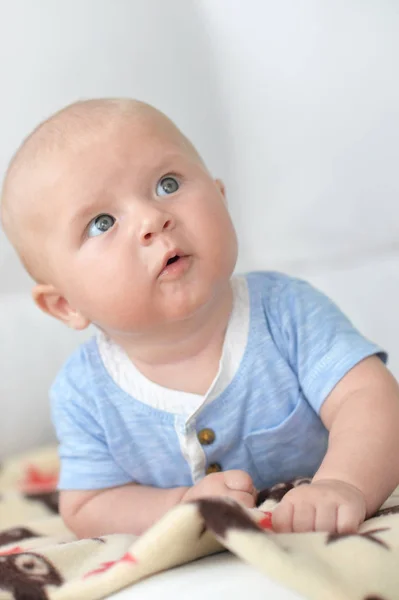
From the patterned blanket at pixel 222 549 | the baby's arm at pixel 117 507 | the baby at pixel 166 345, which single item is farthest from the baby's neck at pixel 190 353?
the patterned blanket at pixel 222 549

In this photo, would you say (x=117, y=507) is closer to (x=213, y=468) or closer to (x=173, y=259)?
(x=213, y=468)

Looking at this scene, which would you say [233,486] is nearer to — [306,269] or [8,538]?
[8,538]

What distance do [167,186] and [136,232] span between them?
0.07m

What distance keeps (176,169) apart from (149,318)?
0.50ft

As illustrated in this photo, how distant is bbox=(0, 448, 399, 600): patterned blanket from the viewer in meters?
0.51

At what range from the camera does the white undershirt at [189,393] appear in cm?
91

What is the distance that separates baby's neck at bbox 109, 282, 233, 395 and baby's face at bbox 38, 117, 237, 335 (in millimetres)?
58

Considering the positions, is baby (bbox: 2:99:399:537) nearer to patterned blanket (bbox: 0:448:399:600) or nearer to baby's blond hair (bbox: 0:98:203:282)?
baby's blond hair (bbox: 0:98:203:282)

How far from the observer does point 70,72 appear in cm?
122

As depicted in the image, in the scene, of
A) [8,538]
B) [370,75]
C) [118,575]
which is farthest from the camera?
[370,75]

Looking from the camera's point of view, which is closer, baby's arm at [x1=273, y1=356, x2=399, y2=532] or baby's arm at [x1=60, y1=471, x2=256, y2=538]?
baby's arm at [x1=273, y1=356, x2=399, y2=532]

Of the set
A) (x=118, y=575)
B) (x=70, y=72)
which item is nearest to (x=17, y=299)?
(x=70, y=72)

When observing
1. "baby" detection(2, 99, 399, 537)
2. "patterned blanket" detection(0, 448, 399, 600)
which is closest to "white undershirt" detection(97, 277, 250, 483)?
"baby" detection(2, 99, 399, 537)

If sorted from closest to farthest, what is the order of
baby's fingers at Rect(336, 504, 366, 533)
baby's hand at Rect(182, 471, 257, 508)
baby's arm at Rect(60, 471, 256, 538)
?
baby's fingers at Rect(336, 504, 366, 533)
baby's hand at Rect(182, 471, 257, 508)
baby's arm at Rect(60, 471, 256, 538)
